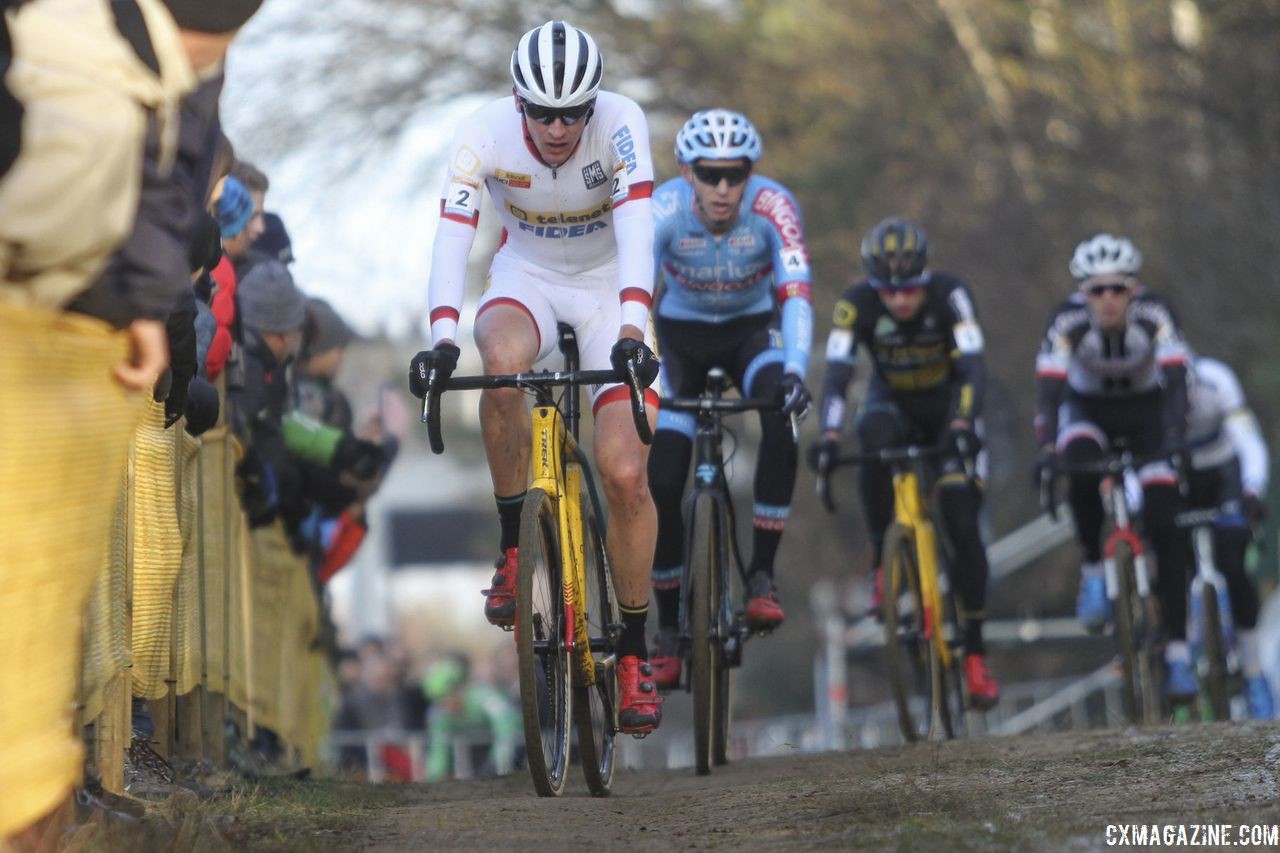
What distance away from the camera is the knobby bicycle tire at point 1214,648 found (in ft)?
40.5

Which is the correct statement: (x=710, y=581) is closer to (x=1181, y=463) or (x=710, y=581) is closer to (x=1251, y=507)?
(x=1181, y=463)

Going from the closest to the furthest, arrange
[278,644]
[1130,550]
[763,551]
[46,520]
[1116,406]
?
[46,520] < [763,551] < [278,644] < [1130,550] < [1116,406]

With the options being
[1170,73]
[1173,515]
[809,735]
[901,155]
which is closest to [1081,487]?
[1173,515]

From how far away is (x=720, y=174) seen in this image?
29.8 feet

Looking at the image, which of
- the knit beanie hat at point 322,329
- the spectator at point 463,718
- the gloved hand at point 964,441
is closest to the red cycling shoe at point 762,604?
the gloved hand at point 964,441

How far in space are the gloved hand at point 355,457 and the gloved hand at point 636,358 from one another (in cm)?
338

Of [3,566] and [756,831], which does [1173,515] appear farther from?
[3,566]

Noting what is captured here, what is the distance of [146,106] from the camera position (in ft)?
14.8

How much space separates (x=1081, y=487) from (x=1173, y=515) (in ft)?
1.66

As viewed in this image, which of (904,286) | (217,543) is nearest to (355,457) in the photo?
(217,543)

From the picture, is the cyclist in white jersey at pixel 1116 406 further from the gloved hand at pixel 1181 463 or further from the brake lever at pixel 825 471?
the brake lever at pixel 825 471

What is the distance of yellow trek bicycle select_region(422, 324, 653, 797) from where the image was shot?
6680 mm

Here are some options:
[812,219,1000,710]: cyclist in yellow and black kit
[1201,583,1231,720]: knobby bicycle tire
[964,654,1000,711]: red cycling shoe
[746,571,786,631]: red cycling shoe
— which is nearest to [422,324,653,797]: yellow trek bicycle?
[746,571,786,631]: red cycling shoe

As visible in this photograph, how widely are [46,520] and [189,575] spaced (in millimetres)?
3113
